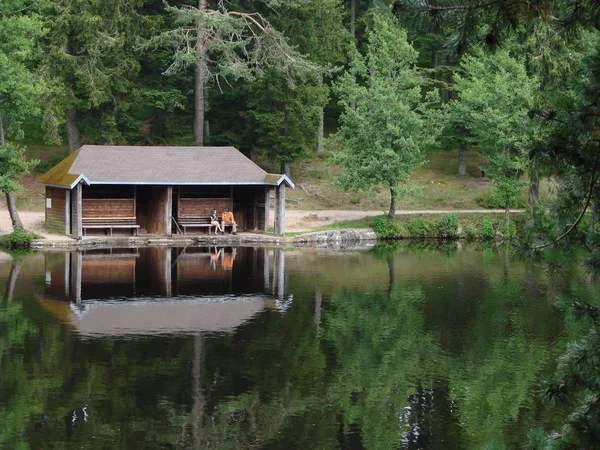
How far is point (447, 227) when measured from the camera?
4022cm

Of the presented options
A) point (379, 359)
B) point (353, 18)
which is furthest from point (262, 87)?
point (379, 359)

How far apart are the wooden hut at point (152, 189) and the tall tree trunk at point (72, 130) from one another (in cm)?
667

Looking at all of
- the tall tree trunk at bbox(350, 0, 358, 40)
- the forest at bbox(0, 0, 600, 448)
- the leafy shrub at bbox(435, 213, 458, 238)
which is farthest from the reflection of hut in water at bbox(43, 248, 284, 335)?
the tall tree trunk at bbox(350, 0, 358, 40)

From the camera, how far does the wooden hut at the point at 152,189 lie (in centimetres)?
3578

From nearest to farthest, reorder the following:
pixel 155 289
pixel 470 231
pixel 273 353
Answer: pixel 273 353, pixel 155 289, pixel 470 231

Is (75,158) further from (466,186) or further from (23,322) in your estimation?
(466,186)

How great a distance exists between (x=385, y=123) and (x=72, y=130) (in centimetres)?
1506

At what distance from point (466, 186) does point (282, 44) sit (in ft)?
38.7

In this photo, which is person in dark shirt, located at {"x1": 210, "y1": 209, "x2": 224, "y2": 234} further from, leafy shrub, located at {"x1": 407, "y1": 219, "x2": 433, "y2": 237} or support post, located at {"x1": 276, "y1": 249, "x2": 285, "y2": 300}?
leafy shrub, located at {"x1": 407, "y1": 219, "x2": 433, "y2": 237}

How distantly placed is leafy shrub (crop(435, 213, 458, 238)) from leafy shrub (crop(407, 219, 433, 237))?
15.1 inches

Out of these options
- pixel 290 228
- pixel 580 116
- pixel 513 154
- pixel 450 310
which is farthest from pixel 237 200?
pixel 580 116

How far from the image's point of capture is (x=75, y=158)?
36500 millimetres

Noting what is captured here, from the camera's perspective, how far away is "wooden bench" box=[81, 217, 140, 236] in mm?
35750

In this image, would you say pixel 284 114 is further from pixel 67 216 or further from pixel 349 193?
pixel 67 216
